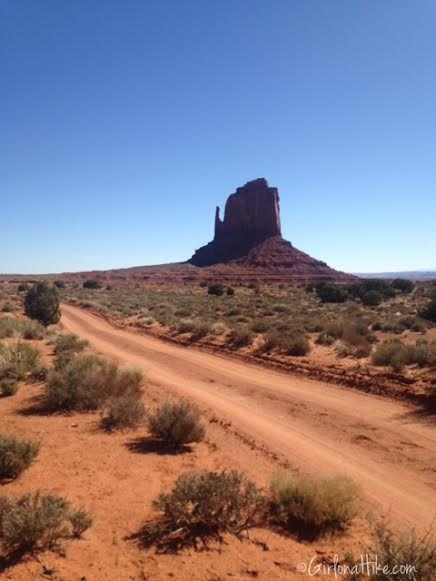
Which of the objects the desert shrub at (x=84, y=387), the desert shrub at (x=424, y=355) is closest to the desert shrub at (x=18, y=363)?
the desert shrub at (x=84, y=387)

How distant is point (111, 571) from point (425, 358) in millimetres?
12217

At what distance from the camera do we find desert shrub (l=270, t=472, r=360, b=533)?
15.3ft

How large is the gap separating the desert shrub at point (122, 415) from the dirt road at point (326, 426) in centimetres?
203

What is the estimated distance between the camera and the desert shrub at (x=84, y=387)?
9.46 metres

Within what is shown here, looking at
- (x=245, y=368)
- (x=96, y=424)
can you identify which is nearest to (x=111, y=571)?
(x=96, y=424)

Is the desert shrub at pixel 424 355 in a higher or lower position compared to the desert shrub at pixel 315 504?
higher

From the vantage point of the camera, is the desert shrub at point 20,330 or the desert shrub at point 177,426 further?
the desert shrub at point 20,330

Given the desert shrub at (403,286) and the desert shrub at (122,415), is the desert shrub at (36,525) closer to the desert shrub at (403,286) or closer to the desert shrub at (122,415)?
the desert shrub at (122,415)

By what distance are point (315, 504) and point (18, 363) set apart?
10.9 metres

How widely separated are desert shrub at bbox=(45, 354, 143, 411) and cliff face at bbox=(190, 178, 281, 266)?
4365 inches

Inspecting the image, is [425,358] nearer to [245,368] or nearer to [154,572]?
[245,368]

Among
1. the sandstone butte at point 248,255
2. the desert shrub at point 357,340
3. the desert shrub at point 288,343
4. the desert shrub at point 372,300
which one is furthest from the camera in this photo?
the sandstone butte at point 248,255

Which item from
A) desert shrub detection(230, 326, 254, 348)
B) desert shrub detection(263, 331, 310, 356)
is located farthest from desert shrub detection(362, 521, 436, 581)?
desert shrub detection(230, 326, 254, 348)

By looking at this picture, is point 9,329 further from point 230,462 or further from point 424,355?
point 424,355
